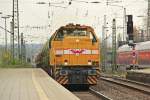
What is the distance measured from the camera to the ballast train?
89.8 ft

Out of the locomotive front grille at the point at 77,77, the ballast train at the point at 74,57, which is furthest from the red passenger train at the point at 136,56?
the locomotive front grille at the point at 77,77

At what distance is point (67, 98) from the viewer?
52.7 feet

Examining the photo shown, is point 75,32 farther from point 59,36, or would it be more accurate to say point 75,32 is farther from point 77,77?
point 77,77

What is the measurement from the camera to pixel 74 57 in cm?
2786

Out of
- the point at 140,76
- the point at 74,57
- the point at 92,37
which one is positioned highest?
the point at 92,37

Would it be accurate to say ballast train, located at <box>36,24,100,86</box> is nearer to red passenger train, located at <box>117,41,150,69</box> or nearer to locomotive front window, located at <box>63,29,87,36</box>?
locomotive front window, located at <box>63,29,87,36</box>

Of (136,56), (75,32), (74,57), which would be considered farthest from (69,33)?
(136,56)

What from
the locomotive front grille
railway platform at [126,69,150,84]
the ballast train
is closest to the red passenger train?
railway platform at [126,69,150,84]

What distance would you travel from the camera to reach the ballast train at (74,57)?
1077 inches

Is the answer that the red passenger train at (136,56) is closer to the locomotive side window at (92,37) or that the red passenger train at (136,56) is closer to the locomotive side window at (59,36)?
the locomotive side window at (92,37)

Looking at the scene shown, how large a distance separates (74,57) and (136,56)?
28940mm

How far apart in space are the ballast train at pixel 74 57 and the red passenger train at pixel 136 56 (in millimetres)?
21770

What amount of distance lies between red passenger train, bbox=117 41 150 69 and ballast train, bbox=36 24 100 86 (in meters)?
21.8

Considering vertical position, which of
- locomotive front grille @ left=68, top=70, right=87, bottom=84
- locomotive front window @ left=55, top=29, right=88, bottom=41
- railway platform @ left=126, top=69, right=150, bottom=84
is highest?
locomotive front window @ left=55, top=29, right=88, bottom=41
